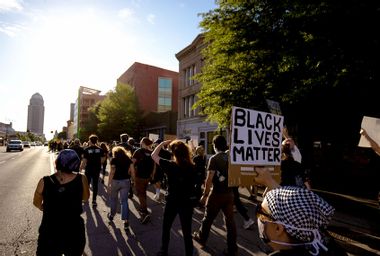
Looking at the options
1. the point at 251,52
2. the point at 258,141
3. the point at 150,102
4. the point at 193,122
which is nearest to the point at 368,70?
the point at 251,52

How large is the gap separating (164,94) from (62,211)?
55.0 metres

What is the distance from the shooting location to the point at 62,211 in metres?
3.47

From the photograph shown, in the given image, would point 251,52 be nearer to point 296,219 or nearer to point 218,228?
point 218,228

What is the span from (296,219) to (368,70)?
8194mm

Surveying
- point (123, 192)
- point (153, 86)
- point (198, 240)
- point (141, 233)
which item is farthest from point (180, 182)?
point (153, 86)

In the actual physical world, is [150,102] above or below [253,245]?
above

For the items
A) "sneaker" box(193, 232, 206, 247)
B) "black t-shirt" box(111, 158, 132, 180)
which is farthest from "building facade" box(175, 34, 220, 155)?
"sneaker" box(193, 232, 206, 247)

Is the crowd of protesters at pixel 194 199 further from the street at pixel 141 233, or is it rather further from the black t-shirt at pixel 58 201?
the street at pixel 141 233

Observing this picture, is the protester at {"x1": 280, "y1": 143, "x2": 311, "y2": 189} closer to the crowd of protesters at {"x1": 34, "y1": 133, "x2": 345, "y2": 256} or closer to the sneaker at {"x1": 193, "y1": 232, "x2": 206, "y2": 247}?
the crowd of protesters at {"x1": 34, "y1": 133, "x2": 345, "y2": 256}

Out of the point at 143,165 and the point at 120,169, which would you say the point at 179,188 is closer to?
the point at 120,169

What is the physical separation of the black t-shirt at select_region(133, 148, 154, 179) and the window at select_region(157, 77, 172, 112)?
49809 mm

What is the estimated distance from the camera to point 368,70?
27.3ft

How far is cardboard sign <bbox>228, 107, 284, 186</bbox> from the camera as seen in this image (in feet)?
13.6

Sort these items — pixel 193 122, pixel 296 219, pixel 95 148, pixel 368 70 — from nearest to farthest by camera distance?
pixel 296 219 < pixel 368 70 < pixel 95 148 < pixel 193 122
